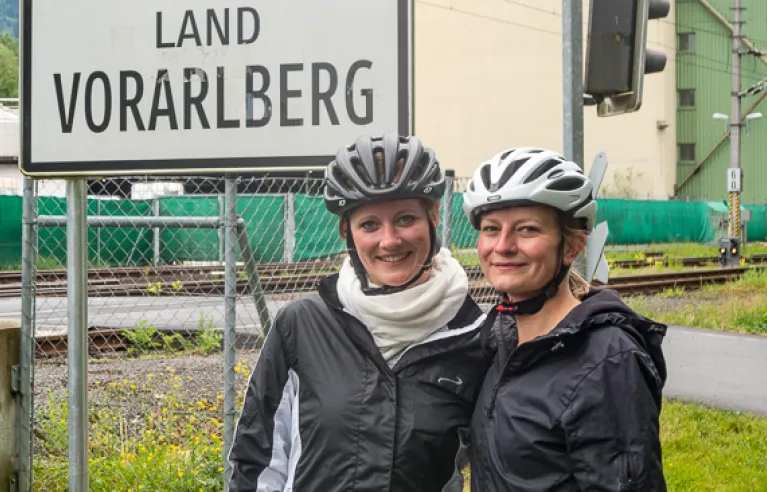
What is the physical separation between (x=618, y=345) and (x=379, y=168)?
2.61 feet

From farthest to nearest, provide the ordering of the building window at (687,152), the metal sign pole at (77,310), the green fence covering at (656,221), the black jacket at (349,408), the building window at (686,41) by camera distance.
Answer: the building window at (686,41) < the building window at (687,152) < the green fence covering at (656,221) < the metal sign pole at (77,310) < the black jacket at (349,408)

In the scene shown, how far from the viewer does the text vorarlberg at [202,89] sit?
3.25 meters

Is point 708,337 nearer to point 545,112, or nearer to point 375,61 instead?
point 375,61

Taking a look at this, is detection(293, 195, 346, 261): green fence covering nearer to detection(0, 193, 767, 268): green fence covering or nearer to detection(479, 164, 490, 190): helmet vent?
detection(0, 193, 767, 268): green fence covering

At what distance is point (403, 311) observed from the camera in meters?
2.37

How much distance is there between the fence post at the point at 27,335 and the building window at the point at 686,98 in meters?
48.8

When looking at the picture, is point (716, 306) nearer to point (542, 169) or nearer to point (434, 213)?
point (434, 213)

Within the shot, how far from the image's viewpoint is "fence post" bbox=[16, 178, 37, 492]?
4.42 m

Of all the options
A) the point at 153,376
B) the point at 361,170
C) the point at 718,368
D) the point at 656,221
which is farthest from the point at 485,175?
the point at 656,221

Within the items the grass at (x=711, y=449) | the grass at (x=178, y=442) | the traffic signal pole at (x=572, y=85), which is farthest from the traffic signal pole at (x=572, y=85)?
the grass at (x=178, y=442)

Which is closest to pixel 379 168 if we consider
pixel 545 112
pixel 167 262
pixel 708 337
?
pixel 708 337

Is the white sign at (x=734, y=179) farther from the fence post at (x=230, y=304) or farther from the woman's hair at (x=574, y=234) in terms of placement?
the woman's hair at (x=574, y=234)

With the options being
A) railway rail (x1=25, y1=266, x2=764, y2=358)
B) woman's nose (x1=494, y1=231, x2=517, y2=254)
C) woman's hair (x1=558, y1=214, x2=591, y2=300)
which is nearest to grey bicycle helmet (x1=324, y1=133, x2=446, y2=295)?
woman's nose (x1=494, y1=231, x2=517, y2=254)

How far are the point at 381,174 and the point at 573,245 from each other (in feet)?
1.75
